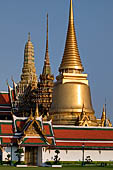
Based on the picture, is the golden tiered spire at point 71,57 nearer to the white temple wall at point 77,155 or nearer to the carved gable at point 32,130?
the white temple wall at point 77,155

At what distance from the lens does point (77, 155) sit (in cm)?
4191

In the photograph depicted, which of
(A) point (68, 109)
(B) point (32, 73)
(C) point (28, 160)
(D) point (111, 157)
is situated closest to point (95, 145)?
(D) point (111, 157)

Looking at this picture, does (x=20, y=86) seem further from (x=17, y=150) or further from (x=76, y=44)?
(x=17, y=150)

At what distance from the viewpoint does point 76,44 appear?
60375 millimetres

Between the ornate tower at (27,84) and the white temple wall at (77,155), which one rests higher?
the ornate tower at (27,84)

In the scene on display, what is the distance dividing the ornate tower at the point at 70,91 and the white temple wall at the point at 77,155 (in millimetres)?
13145

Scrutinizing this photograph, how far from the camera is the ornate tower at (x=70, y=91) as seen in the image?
185 ft

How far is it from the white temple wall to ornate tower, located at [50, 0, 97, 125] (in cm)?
1315

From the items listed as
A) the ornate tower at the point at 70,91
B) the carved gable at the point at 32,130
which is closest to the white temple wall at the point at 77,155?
the carved gable at the point at 32,130

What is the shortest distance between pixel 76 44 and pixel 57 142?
809 inches

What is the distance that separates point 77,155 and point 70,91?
16.9 metres

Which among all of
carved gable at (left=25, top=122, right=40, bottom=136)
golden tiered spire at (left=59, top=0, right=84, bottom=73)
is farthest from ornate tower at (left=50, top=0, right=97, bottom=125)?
carved gable at (left=25, top=122, right=40, bottom=136)

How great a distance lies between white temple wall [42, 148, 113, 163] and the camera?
4116cm

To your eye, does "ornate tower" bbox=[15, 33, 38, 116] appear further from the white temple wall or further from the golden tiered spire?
the white temple wall
